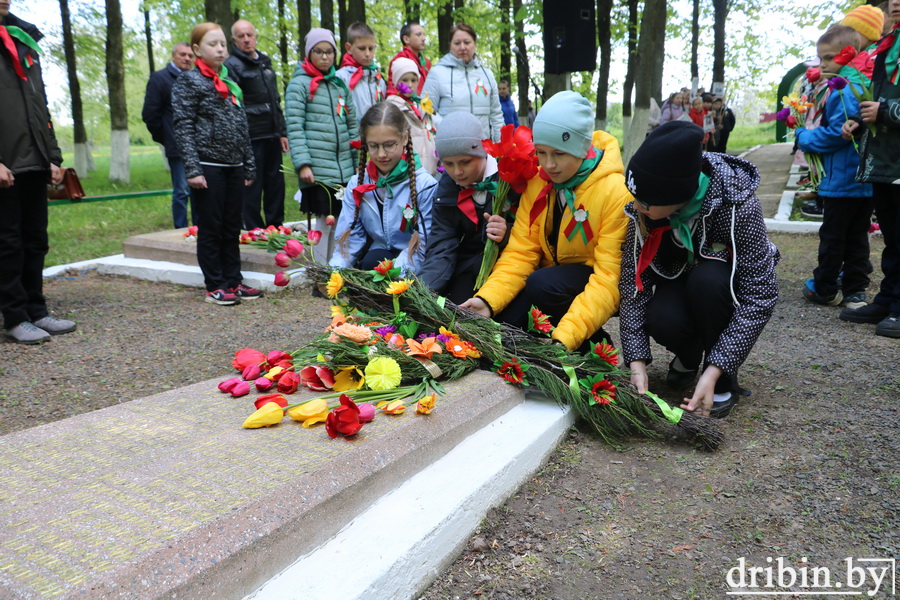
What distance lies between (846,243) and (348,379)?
345 centimetres

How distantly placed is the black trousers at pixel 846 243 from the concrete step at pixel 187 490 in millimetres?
2950

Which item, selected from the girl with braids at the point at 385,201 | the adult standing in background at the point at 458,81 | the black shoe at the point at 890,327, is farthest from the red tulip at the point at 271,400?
Answer: the adult standing in background at the point at 458,81

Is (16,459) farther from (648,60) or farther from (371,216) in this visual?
(648,60)

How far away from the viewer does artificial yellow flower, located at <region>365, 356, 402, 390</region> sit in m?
2.46

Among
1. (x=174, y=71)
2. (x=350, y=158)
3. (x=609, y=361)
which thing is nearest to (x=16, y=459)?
(x=609, y=361)

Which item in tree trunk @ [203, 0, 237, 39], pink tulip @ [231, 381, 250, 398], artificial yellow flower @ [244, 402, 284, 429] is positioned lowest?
pink tulip @ [231, 381, 250, 398]

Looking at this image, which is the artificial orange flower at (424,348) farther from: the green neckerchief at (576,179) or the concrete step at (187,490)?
the green neckerchief at (576,179)

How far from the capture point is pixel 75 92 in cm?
1619

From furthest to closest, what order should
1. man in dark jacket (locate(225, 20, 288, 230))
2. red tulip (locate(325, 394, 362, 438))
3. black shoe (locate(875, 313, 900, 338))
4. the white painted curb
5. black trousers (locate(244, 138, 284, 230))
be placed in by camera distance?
1. black trousers (locate(244, 138, 284, 230))
2. man in dark jacket (locate(225, 20, 288, 230))
3. black shoe (locate(875, 313, 900, 338))
4. red tulip (locate(325, 394, 362, 438))
5. the white painted curb

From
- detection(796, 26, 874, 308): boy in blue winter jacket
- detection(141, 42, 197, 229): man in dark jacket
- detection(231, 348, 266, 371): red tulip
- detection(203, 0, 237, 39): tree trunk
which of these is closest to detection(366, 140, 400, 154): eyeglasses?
detection(231, 348, 266, 371): red tulip

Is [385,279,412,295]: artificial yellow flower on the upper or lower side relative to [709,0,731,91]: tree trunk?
lower

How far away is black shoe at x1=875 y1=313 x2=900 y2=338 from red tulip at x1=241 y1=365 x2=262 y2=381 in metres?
3.29

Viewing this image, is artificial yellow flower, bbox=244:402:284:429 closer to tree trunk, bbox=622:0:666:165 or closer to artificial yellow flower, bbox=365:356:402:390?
artificial yellow flower, bbox=365:356:402:390

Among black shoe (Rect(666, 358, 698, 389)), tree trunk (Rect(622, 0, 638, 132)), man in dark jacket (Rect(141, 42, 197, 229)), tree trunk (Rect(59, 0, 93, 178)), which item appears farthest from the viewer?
tree trunk (Rect(622, 0, 638, 132))
